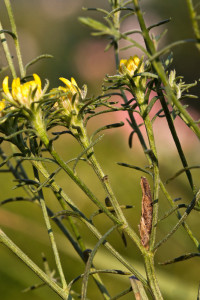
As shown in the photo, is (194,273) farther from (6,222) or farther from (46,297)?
(6,222)

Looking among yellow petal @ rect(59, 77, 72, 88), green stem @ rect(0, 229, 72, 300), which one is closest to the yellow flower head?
yellow petal @ rect(59, 77, 72, 88)

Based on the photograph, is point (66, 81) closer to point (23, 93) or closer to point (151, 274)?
point (23, 93)

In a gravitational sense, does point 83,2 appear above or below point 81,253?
above

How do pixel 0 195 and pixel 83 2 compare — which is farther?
pixel 83 2

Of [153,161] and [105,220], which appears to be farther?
[105,220]

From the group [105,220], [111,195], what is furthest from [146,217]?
[105,220]

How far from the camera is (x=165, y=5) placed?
4.10 metres

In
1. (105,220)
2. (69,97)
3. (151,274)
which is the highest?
(69,97)

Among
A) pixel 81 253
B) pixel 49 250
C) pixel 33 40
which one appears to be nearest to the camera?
pixel 81 253

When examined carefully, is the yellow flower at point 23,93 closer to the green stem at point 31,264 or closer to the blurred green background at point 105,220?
the green stem at point 31,264

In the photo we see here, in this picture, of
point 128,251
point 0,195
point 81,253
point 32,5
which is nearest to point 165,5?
point 32,5

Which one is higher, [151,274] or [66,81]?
[66,81]

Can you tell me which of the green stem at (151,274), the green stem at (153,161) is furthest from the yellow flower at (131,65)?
the green stem at (151,274)

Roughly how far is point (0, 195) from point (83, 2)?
430 cm
